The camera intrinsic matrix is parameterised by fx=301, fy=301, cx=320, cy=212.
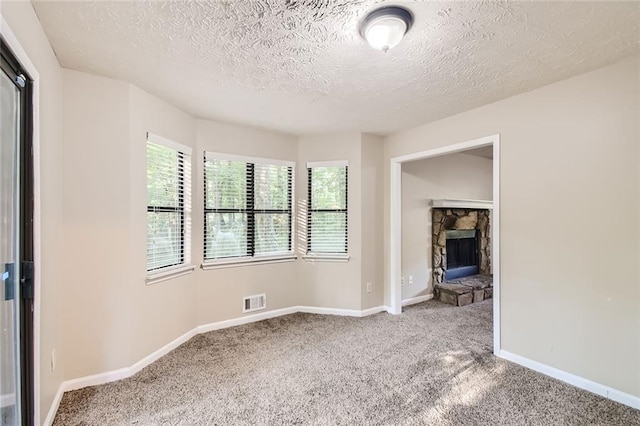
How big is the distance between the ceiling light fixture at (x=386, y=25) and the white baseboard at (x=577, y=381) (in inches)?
112

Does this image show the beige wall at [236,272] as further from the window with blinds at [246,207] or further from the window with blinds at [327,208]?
the window with blinds at [327,208]

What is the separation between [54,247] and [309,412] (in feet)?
6.84

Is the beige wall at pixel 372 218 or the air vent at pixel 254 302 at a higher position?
the beige wall at pixel 372 218

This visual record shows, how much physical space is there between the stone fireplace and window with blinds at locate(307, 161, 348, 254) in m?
1.70

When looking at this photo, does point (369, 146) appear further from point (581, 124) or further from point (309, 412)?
point (309, 412)

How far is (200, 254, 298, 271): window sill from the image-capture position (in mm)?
3496

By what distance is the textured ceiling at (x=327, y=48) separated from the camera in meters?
1.62

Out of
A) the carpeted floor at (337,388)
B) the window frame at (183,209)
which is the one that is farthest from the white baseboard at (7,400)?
the window frame at (183,209)

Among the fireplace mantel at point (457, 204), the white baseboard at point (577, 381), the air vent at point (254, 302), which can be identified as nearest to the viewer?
the white baseboard at point (577, 381)

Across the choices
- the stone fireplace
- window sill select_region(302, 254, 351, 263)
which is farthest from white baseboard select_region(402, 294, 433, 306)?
window sill select_region(302, 254, 351, 263)

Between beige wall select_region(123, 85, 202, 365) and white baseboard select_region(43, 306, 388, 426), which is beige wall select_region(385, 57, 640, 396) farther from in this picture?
beige wall select_region(123, 85, 202, 365)

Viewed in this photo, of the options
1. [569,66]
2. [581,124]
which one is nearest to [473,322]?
[581,124]

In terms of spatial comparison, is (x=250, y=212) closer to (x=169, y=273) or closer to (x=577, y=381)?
(x=169, y=273)

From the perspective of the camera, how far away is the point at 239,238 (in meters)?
3.73
